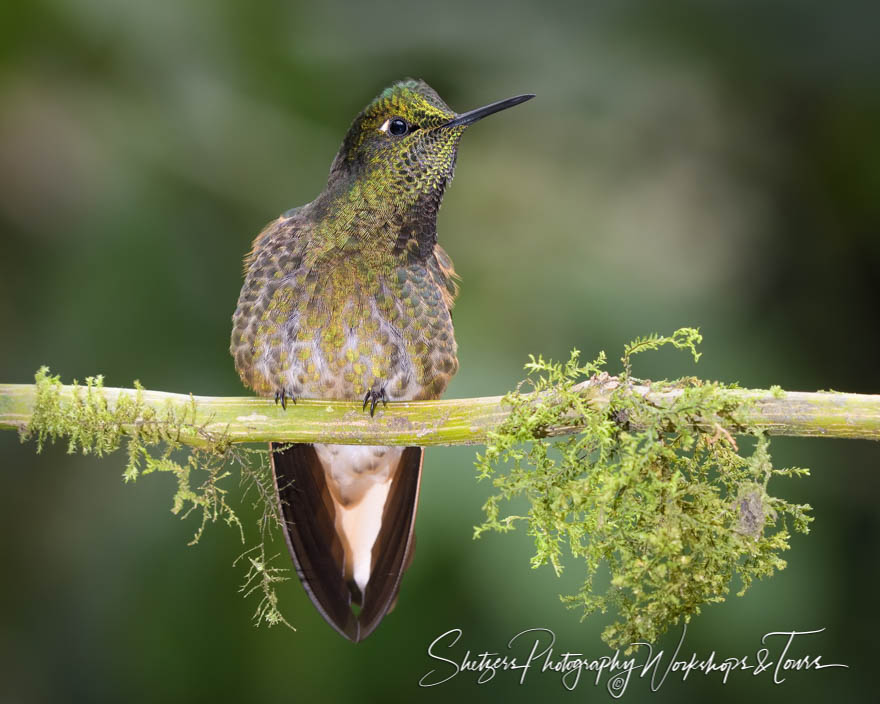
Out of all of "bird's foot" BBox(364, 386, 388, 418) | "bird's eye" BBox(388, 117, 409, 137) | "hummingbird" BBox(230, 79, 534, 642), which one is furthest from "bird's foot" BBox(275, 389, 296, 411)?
"bird's eye" BBox(388, 117, 409, 137)

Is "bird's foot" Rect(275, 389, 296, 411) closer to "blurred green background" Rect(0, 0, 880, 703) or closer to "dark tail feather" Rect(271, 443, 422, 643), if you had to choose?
"dark tail feather" Rect(271, 443, 422, 643)

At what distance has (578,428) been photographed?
5.54 ft

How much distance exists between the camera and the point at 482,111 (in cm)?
221

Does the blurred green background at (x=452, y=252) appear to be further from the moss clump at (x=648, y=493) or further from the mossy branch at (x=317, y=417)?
the moss clump at (x=648, y=493)

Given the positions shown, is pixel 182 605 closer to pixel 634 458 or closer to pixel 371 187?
pixel 371 187

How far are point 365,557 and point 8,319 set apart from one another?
1612 millimetres

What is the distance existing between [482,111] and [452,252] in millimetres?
1204

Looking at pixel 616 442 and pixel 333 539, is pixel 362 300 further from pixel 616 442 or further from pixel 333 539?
pixel 616 442

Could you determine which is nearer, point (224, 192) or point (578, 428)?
point (578, 428)

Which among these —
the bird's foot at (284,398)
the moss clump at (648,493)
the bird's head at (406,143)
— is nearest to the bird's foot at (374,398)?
the bird's foot at (284,398)

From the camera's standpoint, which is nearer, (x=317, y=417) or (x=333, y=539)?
(x=317, y=417)

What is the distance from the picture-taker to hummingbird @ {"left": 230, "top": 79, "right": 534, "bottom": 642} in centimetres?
224

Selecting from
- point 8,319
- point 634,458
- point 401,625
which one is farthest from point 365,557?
point 8,319

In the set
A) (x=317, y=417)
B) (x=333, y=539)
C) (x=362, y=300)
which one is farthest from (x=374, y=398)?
(x=333, y=539)
